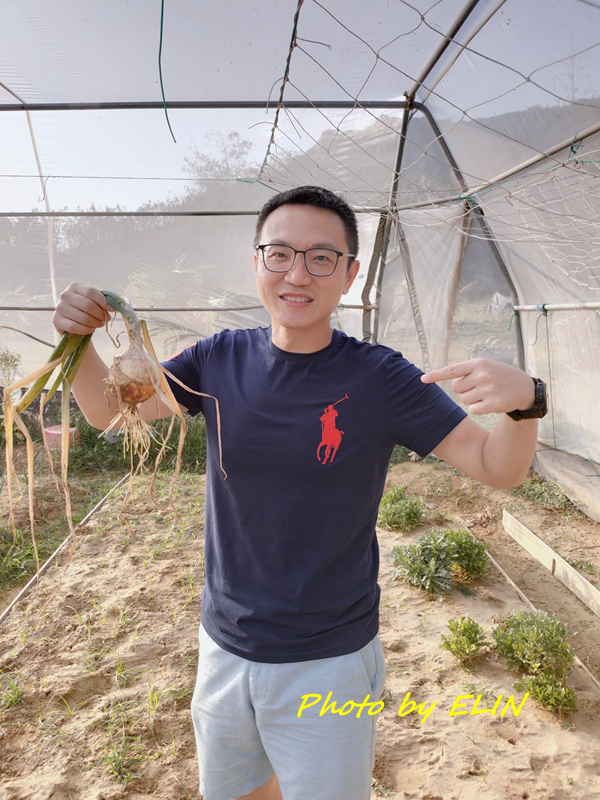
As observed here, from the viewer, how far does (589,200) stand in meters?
3.47

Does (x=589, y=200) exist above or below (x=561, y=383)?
above

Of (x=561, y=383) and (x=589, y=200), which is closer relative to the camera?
(x=589, y=200)

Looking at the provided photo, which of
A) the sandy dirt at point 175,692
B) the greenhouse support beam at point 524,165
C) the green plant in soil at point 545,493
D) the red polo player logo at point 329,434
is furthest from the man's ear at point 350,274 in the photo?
the green plant in soil at point 545,493

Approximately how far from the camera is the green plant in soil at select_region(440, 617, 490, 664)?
2893 millimetres

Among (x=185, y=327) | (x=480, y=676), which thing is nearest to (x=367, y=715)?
(x=480, y=676)

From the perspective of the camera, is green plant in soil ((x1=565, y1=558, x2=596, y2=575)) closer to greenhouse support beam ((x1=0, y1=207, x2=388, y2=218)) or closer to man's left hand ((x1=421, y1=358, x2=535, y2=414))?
man's left hand ((x1=421, y1=358, x2=535, y2=414))

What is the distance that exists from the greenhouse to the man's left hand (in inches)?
61.8

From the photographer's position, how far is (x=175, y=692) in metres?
2.69

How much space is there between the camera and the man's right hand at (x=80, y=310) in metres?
1.22

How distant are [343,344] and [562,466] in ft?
15.3

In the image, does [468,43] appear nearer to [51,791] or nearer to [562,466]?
[562,466]

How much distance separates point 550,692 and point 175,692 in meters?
1.80

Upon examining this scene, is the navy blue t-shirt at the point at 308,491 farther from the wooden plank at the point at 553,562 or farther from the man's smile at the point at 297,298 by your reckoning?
the wooden plank at the point at 553,562

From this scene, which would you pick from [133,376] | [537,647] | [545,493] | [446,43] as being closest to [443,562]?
[537,647]
